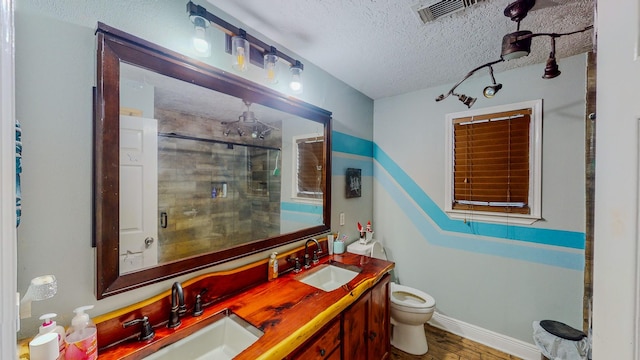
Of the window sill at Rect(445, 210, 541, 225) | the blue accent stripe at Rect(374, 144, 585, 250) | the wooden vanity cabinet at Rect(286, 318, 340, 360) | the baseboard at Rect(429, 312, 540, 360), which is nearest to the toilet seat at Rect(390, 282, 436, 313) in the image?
the baseboard at Rect(429, 312, 540, 360)

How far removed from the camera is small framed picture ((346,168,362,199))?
2331 mm

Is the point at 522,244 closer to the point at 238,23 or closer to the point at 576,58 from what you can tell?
the point at 576,58

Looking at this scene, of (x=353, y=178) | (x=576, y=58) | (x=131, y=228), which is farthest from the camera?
(x=353, y=178)

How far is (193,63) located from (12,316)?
1189 mm

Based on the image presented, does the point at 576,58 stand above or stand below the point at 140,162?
above

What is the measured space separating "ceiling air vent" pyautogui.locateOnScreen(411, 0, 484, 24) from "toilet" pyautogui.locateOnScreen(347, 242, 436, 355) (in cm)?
177

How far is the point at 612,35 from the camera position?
441 millimetres

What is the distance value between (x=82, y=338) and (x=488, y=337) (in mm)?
2740

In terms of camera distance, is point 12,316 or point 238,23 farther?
point 238,23

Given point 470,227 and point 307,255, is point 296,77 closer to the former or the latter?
point 307,255

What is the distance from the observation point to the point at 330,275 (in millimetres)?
1876

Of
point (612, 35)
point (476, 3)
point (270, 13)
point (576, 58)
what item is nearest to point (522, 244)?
Result: point (576, 58)

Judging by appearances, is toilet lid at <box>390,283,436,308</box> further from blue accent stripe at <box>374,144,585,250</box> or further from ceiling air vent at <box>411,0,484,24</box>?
ceiling air vent at <box>411,0,484,24</box>

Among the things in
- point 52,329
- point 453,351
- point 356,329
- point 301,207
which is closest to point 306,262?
point 301,207
